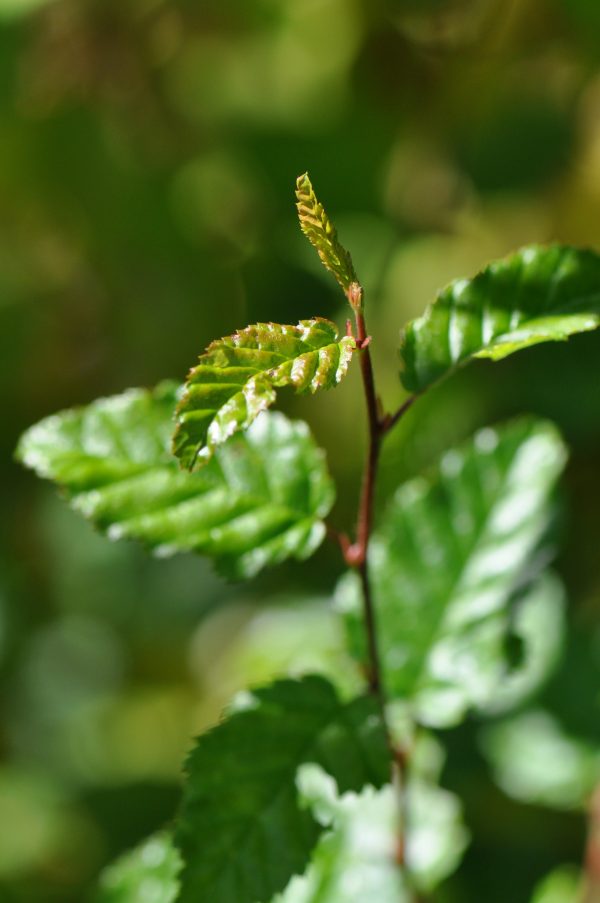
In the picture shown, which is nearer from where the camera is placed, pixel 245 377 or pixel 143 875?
pixel 245 377

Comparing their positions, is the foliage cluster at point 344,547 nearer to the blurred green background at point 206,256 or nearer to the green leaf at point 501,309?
the green leaf at point 501,309

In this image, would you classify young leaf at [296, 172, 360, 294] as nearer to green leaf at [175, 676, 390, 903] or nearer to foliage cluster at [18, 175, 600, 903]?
foliage cluster at [18, 175, 600, 903]

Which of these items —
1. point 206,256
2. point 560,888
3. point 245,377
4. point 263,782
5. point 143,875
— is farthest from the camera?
point 206,256

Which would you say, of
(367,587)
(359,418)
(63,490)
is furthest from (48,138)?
(367,587)

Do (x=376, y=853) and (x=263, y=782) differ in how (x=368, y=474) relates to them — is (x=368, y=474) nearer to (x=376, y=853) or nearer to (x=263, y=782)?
(x=263, y=782)

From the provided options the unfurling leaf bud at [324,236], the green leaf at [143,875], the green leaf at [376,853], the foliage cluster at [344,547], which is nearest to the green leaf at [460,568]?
the foliage cluster at [344,547]

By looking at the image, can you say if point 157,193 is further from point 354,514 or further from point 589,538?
point 589,538

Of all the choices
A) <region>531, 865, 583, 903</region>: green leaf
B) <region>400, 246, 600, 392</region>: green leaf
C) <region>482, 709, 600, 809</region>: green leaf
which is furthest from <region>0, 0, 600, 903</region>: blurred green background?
<region>400, 246, 600, 392</region>: green leaf

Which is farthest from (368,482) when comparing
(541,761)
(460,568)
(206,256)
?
(206,256)
